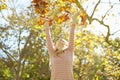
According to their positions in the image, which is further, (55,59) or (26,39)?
(26,39)

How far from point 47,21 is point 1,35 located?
59.9ft

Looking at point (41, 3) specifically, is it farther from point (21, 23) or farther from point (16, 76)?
point (16, 76)

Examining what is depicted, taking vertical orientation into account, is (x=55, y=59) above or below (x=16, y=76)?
above

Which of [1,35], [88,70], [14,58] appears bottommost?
[88,70]

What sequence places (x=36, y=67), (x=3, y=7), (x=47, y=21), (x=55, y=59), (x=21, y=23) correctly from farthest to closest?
1. (x=36, y=67)
2. (x=21, y=23)
3. (x=3, y=7)
4. (x=47, y=21)
5. (x=55, y=59)

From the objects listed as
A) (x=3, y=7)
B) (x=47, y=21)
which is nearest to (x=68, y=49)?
(x=47, y=21)

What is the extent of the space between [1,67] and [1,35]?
5161mm

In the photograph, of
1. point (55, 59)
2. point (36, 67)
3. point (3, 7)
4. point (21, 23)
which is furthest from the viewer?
point (36, 67)

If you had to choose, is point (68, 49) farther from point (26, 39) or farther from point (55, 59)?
point (26, 39)

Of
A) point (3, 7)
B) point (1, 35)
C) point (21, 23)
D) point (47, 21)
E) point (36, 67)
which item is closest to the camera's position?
point (47, 21)

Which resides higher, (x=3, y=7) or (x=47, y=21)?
(x=3, y=7)

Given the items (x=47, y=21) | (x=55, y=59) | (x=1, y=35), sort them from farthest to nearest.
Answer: (x=1, y=35) → (x=47, y=21) → (x=55, y=59)

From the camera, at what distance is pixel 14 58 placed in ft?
81.3

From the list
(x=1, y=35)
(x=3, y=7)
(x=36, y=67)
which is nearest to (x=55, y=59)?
(x=3, y=7)
